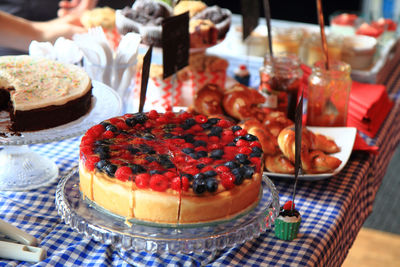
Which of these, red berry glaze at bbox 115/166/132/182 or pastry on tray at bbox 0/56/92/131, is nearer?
red berry glaze at bbox 115/166/132/182

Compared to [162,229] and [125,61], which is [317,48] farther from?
[162,229]

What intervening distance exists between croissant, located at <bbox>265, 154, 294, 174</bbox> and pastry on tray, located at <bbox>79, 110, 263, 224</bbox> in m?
0.22

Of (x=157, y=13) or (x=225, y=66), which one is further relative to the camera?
(x=225, y=66)

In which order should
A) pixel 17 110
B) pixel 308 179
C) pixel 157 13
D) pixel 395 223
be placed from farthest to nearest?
1. pixel 395 223
2. pixel 157 13
3. pixel 308 179
4. pixel 17 110

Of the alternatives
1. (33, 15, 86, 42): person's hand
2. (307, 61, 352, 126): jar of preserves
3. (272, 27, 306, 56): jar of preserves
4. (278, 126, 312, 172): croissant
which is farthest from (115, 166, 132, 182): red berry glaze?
(272, 27, 306, 56): jar of preserves

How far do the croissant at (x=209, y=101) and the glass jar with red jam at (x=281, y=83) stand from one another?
163mm

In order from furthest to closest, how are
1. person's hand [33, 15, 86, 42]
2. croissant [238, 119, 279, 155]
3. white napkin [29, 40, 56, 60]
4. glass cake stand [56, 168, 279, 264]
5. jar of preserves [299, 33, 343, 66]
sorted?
1. jar of preserves [299, 33, 343, 66]
2. person's hand [33, 15, 86, 42]
3. white napkin [29, 40, 56, 60]
4. croissant [238, 119, 279, 155]
5. glass cake stand [56, 168, 279, 264]

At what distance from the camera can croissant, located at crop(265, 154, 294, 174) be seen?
4.50 feet

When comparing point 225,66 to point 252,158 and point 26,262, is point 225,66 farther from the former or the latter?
point 26,262

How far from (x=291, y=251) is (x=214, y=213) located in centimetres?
25

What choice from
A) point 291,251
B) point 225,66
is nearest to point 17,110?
point 291,251

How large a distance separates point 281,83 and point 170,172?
0.80 metres

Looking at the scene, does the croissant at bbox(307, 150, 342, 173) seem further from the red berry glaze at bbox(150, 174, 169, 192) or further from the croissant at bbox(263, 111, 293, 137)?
the red berry glaze at bbox(150, 174, 169, 192)

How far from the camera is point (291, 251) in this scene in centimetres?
115
